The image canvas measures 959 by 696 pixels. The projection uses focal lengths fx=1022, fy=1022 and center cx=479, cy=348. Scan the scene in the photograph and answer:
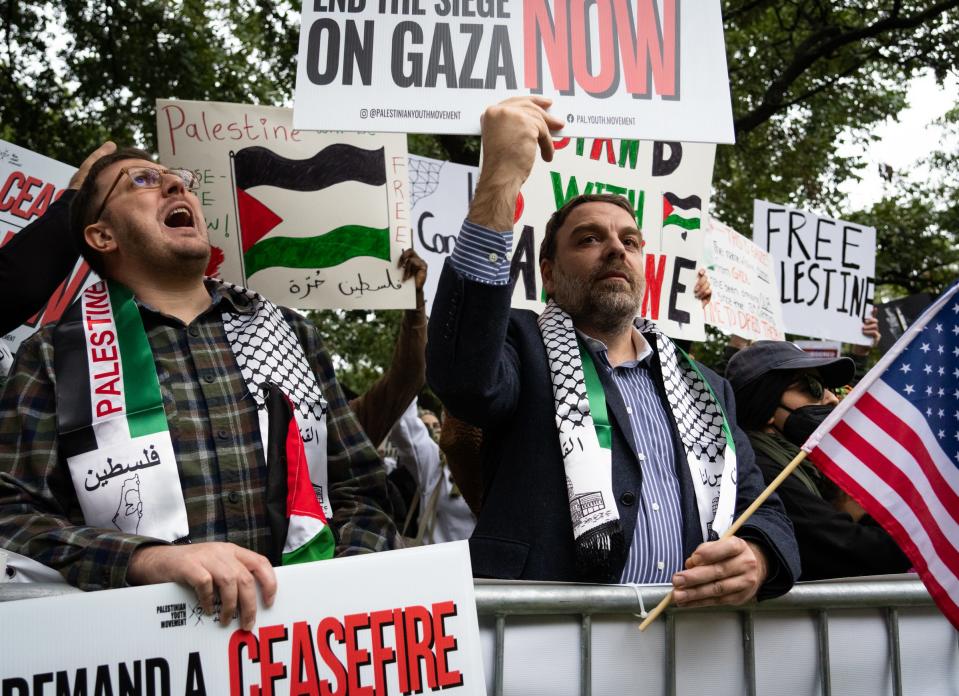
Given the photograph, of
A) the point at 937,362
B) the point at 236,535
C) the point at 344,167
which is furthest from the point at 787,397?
the point at 236,535

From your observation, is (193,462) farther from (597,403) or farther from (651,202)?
(651,202)

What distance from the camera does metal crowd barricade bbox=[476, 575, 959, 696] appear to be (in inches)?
79.0

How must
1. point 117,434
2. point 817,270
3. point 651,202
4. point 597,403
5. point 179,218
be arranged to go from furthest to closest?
point 817,270 < point 651,202 < point 179,218 < point 597,403 < point 117,434

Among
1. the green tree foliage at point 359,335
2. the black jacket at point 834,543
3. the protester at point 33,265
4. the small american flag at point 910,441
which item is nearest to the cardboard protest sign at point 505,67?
the small american flag at point 910,441

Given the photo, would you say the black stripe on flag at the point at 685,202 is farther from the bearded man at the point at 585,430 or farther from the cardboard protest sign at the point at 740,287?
the bearded man at the point at 585,430

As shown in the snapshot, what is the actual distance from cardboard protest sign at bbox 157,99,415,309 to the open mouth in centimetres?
67

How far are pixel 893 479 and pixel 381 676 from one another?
1.27 meters

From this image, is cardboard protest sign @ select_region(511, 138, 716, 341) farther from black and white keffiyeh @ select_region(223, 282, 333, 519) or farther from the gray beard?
black and white keffiyeh @ select_region(223, 282, 333, 519)

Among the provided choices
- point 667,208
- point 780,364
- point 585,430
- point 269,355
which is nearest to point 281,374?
point 269,355

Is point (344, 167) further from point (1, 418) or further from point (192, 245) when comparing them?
point (1, 418)

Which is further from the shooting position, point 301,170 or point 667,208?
point 667,208

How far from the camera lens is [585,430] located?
7.89ft

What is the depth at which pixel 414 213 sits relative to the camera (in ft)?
14.0

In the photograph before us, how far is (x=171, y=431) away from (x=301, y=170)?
1.45 metres
